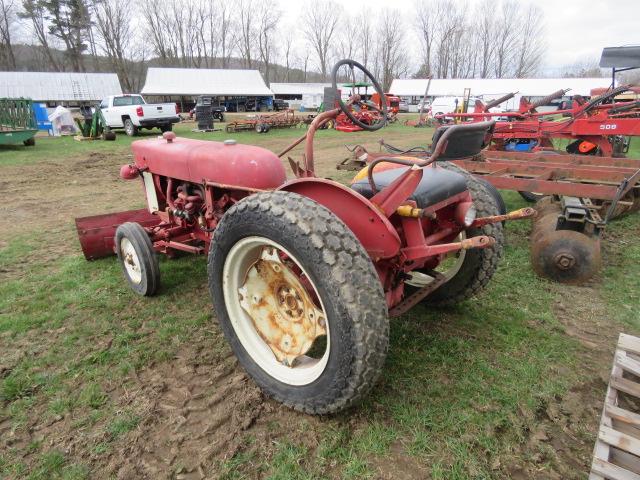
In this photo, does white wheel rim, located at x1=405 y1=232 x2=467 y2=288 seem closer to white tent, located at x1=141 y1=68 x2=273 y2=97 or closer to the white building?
the white building

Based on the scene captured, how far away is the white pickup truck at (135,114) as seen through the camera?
16.0 meters

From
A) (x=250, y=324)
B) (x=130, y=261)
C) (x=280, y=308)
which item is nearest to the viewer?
(x=280, y=308)

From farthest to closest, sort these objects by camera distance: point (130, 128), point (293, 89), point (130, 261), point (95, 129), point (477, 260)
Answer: point (293, 89)
point (130, 128)
point (95, 129)
point (130, 261)
point (477, 260)

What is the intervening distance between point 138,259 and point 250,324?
1.31 m

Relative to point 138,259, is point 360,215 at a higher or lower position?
higher

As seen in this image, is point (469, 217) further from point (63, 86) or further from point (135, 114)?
point (63, 86)

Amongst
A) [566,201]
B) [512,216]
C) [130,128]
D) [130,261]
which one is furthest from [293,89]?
[512,216]

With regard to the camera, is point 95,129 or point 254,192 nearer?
point 254,192

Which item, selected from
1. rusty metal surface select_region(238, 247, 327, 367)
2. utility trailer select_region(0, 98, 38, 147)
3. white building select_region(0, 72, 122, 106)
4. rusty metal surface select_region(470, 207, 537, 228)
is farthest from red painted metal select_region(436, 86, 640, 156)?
white building select_region(0, 72, 122, 106)

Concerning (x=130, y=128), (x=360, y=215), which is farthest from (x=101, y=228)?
(x=130, y=128)

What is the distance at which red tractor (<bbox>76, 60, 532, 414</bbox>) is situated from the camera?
1.56 meters

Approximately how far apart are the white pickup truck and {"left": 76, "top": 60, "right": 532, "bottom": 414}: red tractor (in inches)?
585

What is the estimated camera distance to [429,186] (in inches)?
77.9

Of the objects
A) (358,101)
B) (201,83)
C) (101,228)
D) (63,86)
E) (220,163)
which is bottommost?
(101,228)
